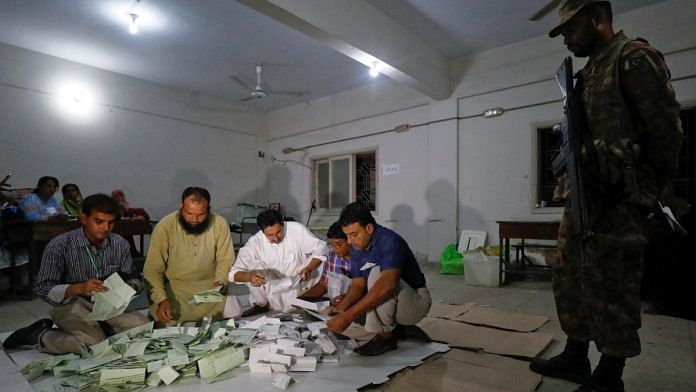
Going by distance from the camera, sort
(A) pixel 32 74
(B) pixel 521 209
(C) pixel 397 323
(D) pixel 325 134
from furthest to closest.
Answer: (D) pixel 325 134, (A) pixel 32 74, (B) pixel 521 209, (C) pixel 397 323

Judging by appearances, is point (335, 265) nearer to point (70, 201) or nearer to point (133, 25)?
point (133, 25)

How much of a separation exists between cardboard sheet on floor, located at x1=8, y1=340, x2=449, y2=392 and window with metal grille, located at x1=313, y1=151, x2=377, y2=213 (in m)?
4.41

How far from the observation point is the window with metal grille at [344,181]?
6.37m

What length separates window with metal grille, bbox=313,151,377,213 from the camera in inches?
251

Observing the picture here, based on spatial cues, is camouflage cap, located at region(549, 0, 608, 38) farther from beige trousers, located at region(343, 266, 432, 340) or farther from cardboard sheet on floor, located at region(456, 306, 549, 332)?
cardboard sheet on floor, located at region(456, 306, 549, 332)

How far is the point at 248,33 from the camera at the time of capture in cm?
445

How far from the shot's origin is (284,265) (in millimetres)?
2799

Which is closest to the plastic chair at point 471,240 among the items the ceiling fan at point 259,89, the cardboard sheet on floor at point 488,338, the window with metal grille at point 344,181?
the window with metal grille at point 344,181

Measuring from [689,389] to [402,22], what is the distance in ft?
13.0

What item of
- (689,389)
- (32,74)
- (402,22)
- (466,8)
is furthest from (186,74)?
(689,389)

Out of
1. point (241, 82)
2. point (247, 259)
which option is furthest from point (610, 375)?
point (241, 82)

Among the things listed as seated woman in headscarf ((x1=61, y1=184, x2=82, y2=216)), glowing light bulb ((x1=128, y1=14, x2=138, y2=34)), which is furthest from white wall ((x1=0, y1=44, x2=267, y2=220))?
glowing light bulb ((x1=128, y1=14, x2=138, y2=34))

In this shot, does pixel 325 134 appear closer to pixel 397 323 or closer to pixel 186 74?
pixel 186 74

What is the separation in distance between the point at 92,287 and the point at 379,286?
146 centimetres
